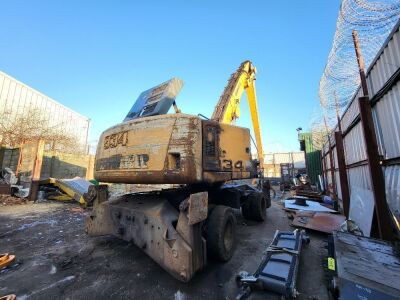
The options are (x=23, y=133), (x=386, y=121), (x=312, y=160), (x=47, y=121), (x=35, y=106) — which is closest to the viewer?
(x=386, y=121)

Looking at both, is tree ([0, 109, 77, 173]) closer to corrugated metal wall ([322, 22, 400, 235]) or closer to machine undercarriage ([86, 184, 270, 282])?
machine undercarriage ([86, 184, 270, 282])

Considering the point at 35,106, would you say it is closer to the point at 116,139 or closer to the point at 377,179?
the point at 116,139

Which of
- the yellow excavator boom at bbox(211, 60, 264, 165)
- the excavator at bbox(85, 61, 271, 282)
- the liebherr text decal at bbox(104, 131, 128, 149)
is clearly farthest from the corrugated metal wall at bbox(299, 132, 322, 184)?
the liebherr text decal at bbox(104, 131, 128, 149)

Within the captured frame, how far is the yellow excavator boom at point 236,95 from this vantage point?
674 cm

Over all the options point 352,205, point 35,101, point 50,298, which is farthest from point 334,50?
point 35,101

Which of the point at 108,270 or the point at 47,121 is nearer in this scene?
the point at 108,270

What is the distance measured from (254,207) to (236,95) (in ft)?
12.3

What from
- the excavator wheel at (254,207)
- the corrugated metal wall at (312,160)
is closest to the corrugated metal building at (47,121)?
the excavator wheel at (254,207)

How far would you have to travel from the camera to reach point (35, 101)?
918 inches

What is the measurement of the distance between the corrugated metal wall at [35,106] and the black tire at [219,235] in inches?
758

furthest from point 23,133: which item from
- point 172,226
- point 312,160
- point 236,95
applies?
point 312,160

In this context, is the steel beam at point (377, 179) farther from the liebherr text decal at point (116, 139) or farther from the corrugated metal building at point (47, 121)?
the corrugated metal building at point (47, 121)

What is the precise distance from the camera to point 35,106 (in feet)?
74.6

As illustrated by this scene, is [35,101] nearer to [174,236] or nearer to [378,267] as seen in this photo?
[174,236]
